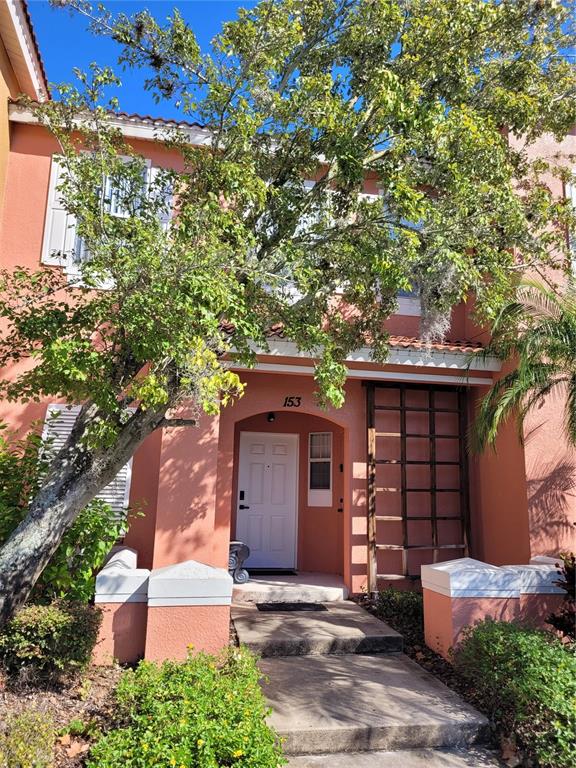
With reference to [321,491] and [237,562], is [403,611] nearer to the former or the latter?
[237,562]

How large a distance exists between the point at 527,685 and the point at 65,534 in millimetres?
4786

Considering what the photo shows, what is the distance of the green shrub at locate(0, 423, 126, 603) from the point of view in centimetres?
565

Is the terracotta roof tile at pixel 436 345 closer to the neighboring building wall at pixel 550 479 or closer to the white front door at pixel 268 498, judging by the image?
the neighboring building wall at pixel 550 479

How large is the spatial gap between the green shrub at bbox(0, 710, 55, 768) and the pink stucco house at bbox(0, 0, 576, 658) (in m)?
2.61

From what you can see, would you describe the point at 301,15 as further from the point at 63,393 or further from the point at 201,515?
the point at 201,515

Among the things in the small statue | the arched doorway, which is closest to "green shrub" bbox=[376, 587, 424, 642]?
the arched doorway

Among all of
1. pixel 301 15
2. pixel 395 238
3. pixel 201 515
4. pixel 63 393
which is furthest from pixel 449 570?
pixel 301 15

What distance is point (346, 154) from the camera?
5.47 m

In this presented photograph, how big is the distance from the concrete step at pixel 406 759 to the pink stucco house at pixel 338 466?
10.1 ft

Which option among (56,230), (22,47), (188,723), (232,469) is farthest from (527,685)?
(22,47)

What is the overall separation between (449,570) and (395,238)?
4.02 metres

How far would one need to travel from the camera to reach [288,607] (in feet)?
26.5

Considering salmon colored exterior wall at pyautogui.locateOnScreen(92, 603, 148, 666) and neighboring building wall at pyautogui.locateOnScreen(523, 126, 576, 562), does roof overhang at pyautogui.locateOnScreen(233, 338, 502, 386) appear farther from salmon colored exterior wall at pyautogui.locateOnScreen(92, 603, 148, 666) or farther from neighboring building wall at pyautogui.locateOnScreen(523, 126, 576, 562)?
salmon colored exterior wall at pyautogui.locateOnScreen(92, 603, 148, 666)

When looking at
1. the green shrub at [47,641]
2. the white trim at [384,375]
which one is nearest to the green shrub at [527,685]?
the green shrub at [47,641]
